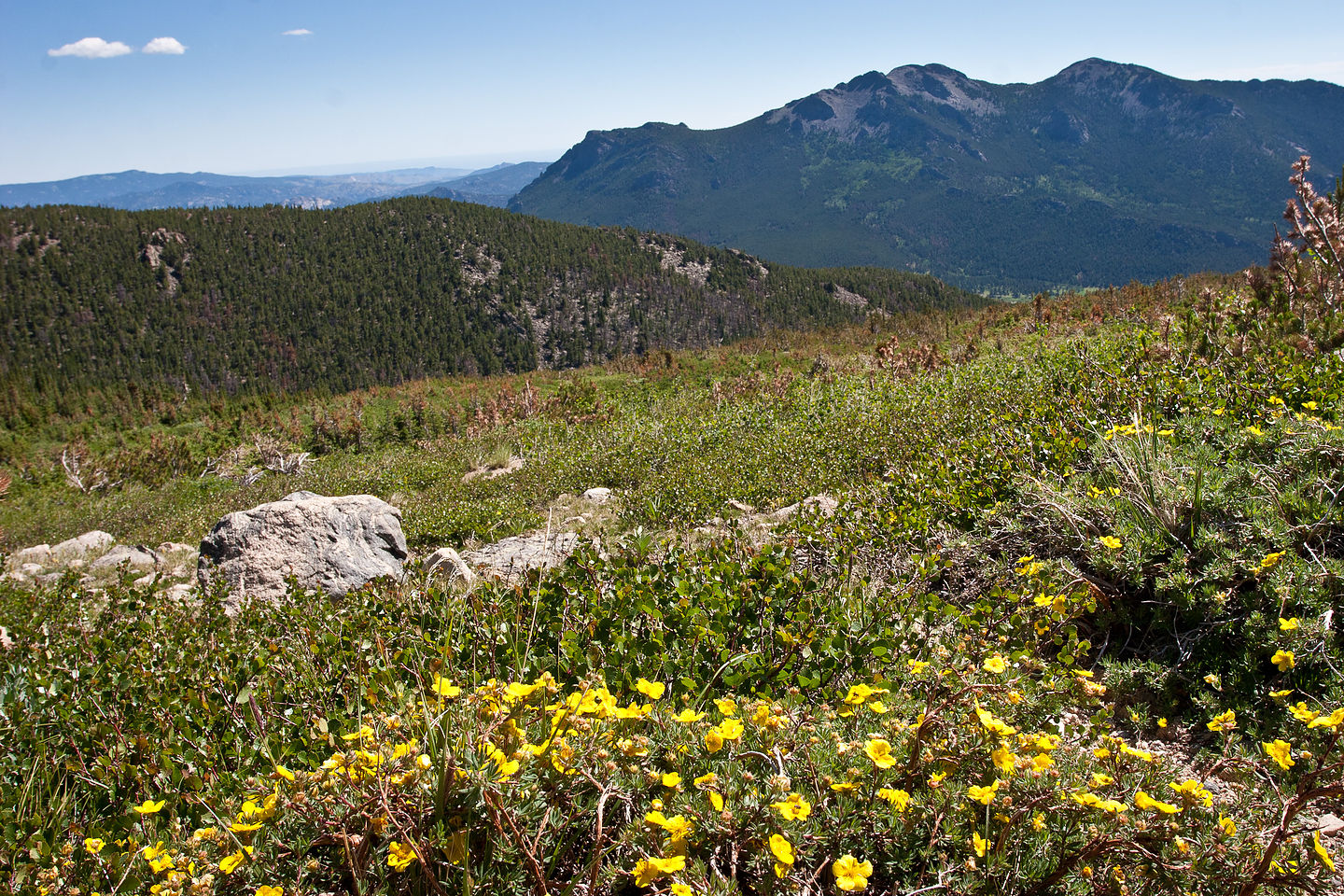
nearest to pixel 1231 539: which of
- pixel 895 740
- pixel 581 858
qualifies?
pixel 895 740

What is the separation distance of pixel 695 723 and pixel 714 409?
10635 millimetres

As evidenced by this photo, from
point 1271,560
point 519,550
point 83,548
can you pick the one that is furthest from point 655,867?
point 83,548

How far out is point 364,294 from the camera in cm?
10275

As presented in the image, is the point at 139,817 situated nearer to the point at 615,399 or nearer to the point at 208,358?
the point at 615,399

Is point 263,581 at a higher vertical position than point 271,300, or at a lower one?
lower

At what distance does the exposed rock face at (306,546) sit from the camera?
20.7 feet

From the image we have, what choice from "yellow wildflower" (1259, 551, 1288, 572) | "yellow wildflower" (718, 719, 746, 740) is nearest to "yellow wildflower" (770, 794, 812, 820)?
"yellow wildflower" (718, 719, 746, 740)

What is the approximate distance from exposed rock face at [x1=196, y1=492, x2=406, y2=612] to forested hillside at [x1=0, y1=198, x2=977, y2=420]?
3073 inches

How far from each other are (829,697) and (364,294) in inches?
4470

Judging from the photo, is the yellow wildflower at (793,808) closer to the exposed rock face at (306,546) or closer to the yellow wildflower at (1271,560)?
the yellow wildflower at (1271,560)

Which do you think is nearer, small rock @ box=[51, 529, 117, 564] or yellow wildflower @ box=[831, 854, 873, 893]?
yellow wildflower @ box=[831, 854, 873, 893]

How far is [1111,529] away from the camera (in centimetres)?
328

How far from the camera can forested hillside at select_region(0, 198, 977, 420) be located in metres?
90.1

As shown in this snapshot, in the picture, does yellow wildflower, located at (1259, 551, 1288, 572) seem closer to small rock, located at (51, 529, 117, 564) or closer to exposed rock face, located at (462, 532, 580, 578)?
exposed rock face, located at (462, 532, 580, 578)
